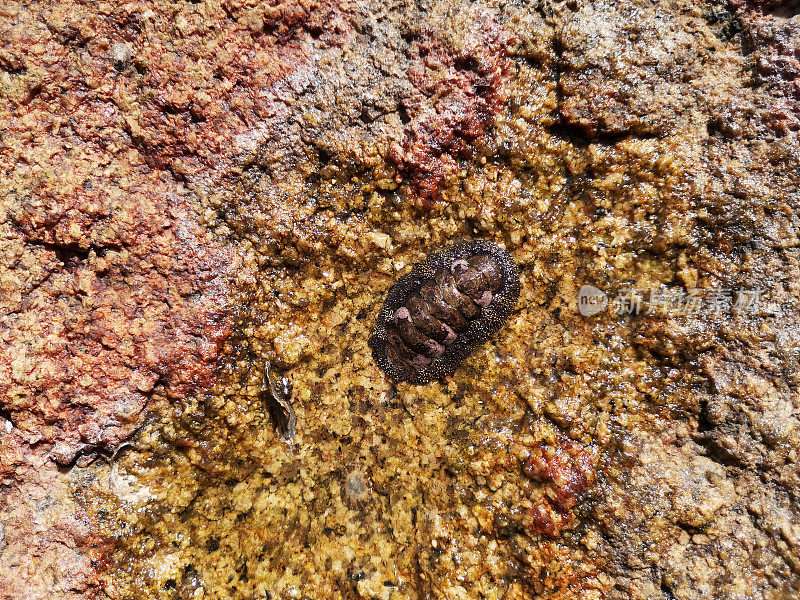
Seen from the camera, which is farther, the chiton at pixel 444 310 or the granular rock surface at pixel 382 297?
the chiton at pixel 444 310

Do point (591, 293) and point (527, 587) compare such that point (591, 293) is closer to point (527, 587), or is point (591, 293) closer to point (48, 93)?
point (527, 587)

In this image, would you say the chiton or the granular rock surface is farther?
the chiton

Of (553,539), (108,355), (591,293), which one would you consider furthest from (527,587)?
(108,355)

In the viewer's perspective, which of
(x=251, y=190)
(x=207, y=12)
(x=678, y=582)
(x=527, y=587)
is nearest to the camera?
(x=678, y=582)

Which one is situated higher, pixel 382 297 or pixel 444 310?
pixel 444 310
